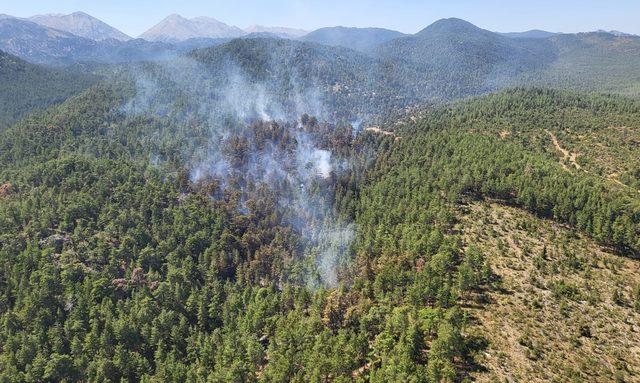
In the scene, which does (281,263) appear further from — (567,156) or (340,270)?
(567,156)

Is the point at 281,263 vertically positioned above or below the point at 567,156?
below

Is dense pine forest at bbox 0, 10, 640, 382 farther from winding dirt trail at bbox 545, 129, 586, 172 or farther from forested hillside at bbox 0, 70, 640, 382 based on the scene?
winding dirt trail at bbox 545, 129, 586, 172

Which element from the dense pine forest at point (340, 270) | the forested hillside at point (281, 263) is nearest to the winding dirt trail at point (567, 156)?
the dense pine forest at point (340, 270)

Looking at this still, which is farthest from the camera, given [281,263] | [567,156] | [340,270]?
[567,156]

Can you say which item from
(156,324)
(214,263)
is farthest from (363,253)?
(156,324)

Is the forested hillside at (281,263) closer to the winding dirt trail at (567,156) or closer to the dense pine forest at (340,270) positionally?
the dense pine forest at (340,270)

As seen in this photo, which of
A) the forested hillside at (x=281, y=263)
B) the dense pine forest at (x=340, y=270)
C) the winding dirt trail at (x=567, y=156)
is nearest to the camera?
the dense pine forest at (x=340, y=270)

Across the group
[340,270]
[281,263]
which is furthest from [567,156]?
[281,263]

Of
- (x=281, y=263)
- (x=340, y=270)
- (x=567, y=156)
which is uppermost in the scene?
(x=567, y=156)

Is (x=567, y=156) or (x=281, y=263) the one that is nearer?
(x=281, y=263)

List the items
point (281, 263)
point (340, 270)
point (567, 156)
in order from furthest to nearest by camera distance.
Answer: point (567, 156)
point (281, 263)
point (340, 270)

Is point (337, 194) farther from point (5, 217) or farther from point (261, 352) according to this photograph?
point (5, 217)
